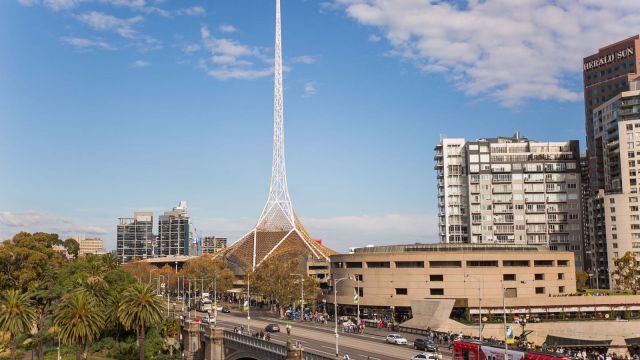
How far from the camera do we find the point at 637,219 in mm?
149750

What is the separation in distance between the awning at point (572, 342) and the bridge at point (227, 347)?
51.2 m

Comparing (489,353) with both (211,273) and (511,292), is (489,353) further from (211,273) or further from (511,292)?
(211,273)

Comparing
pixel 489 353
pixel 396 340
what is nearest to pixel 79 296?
pixel 396 340

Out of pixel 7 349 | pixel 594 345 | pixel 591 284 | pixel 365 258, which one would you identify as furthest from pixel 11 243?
pixel 591 284

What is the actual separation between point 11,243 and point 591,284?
132551 mm

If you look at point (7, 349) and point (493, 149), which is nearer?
point (7, 349)

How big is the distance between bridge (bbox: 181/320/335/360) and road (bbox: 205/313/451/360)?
15.3ft

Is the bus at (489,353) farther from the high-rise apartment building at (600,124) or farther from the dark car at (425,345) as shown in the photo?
the high-rise apartment building at (600,124)

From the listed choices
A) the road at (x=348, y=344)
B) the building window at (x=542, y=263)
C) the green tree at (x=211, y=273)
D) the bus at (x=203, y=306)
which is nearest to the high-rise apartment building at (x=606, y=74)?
the building window at (x=542, y=263)

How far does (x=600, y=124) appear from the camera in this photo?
561ft

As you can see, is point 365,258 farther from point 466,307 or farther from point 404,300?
point 466,307

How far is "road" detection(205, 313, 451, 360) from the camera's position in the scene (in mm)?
70125

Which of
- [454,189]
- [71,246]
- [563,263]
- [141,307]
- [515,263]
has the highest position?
[454,189]

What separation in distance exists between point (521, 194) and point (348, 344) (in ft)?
340
